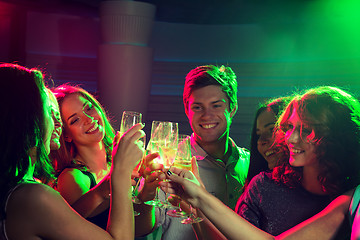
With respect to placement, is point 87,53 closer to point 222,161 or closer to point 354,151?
point 222,161

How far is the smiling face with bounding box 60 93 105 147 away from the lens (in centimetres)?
240

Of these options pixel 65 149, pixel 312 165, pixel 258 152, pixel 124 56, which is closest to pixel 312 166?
pixel 312 165

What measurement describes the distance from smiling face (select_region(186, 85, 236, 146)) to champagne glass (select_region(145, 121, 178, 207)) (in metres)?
0.77

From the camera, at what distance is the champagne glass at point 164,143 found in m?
1.78

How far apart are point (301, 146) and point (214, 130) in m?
0.87

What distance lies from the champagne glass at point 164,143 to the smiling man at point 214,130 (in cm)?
75

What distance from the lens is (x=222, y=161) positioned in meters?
2.62

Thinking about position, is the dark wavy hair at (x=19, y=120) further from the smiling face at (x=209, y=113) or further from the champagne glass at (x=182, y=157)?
the smiling face at (x=209, y=113)

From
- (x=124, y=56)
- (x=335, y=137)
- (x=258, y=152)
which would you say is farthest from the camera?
(x=124, y=56)

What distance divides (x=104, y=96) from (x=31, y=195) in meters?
4.63

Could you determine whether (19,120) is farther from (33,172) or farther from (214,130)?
(214,130)

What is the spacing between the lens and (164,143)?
5.92 feet

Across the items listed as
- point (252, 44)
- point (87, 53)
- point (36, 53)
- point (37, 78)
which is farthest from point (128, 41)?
point (37, 78)

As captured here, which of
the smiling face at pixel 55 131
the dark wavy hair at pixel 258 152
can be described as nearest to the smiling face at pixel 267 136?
the dark wavy hair at pixel 258 152
